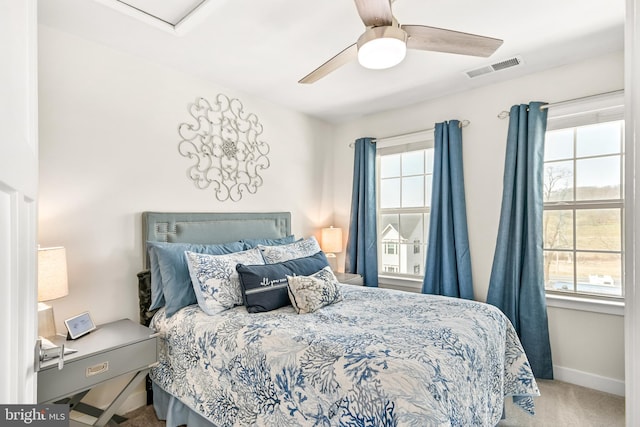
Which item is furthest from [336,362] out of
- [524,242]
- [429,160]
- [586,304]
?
[429,160]

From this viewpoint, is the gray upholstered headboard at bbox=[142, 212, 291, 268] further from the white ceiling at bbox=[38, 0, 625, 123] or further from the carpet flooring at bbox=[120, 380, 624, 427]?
the white ceiling at bbox=[38, 0, 625, 123]

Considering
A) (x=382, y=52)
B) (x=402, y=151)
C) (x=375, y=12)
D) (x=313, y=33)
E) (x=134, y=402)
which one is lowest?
(x=134, y=402)

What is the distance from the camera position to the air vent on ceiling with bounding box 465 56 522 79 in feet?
8.21

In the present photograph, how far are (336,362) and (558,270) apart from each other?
94.8 inches

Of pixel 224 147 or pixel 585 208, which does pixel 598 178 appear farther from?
pixel 224 147

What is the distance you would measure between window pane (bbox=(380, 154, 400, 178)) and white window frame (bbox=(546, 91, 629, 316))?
1.43m

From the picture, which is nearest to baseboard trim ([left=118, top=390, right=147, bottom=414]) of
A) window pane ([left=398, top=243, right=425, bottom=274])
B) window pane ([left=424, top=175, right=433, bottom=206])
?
window pane ([left=398, top=243, right=425, bottom=274])

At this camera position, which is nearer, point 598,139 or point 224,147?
point 598,139

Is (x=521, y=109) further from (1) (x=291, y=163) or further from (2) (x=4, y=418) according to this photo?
(2) (x=4, y=418)

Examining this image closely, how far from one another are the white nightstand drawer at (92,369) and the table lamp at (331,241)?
2186 mm

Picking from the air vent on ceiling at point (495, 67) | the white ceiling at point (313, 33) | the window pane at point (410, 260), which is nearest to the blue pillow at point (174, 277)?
the white ceiling at point (313, 33)

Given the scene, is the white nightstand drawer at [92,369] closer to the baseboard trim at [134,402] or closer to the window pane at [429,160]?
the baseboard trim at [134,402]

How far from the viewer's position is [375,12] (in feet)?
4.90

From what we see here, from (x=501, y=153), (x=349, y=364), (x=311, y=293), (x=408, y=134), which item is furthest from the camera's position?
(x=408, y=134)
